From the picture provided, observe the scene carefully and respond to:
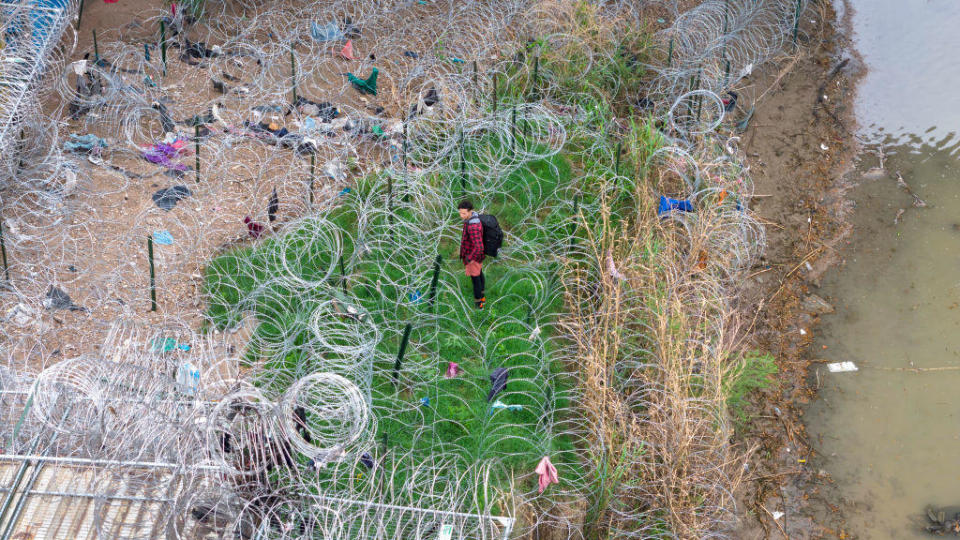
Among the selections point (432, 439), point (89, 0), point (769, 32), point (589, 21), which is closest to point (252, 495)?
point (432, 439)

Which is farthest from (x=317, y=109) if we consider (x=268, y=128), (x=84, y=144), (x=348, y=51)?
(x=84, y=144)

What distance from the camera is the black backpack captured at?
10836mm

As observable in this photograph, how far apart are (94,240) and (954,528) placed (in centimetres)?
916

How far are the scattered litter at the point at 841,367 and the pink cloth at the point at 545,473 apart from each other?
3783mm

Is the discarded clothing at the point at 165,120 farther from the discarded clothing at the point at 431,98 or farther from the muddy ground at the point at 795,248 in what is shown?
the muddy ground at the point at 795,248

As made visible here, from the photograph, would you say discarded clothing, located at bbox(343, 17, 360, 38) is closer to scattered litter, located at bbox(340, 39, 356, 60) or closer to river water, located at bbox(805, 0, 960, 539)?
scattered litter, located at bbox(340, 39, 356, 60)

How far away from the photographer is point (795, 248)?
1277 cm

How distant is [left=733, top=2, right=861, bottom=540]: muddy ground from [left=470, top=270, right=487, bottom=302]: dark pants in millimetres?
2775

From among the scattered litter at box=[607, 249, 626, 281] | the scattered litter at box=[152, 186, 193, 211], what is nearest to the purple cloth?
the scattered litter at box=[152, 186, 193, 211]

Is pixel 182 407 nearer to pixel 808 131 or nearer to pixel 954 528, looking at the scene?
pixel 954 528

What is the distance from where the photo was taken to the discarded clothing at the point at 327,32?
14.6 meters

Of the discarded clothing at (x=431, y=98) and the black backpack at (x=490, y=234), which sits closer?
the black backpack at (x=490, y=234)

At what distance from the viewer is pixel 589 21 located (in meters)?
13.5

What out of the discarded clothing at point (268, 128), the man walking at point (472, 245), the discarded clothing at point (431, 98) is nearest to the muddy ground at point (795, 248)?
the man walking at point (472, 245)
